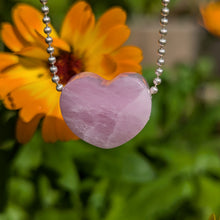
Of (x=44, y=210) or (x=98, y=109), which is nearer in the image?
(x=98, y=109)

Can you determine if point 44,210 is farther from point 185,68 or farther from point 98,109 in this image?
point 185,68

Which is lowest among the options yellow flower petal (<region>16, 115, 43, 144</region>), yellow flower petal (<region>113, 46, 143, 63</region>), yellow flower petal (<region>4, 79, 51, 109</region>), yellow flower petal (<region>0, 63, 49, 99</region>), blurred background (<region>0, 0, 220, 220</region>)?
blurred background (<region>0, 0, 220, 220</region>)

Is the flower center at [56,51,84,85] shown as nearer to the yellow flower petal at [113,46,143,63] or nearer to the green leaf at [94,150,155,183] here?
the yellow flower petal at [113,46,143,63]

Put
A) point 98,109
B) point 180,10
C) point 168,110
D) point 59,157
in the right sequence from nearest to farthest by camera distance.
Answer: point 98,109 < point 59,157 < point 168,110 < point 180,10

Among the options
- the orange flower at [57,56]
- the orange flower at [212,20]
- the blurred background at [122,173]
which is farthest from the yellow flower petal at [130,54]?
the orange flower at [212,20]

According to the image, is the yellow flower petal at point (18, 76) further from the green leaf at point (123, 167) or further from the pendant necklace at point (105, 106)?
the green leaf at point (123, 167)

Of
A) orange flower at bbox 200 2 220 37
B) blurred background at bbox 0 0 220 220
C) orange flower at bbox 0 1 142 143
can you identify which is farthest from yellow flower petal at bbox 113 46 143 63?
orange flower at bbox 200 2 220 37

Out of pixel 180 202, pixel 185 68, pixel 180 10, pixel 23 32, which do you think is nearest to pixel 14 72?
pixel 23 32
